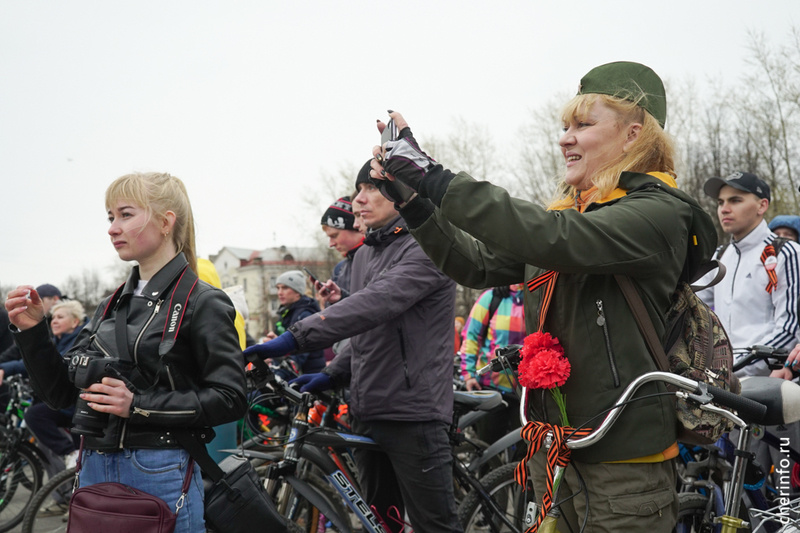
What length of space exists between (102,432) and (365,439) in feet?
5.29

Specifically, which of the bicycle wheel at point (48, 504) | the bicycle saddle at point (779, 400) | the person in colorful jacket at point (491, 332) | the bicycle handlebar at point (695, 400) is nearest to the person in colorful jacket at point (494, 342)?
the person in colorful jacket at point (491, 332)

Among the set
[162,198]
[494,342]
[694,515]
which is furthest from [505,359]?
[494,342]

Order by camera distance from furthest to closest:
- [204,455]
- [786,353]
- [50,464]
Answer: [50,464], [786,353], [204,455]

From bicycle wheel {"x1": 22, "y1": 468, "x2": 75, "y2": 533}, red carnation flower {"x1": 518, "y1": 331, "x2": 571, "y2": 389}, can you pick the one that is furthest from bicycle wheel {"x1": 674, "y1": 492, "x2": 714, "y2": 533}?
bicycle wheel {"x1": 22, "y1": 468, "x2": 75, "y2": 533}

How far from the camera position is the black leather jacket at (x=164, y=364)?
2.54 meters

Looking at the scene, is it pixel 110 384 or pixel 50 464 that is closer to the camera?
pixel 110 384

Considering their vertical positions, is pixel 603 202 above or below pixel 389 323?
above

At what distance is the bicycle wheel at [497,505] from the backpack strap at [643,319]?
2.31 metres

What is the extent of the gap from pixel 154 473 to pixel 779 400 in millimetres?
2114

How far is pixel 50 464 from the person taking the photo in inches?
262

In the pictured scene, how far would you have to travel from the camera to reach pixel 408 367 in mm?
3691

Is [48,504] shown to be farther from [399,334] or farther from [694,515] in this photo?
[694,515]

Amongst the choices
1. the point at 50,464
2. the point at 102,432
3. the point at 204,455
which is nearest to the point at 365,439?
the point at 204,455

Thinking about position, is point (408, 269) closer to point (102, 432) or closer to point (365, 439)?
point (365, 439)
